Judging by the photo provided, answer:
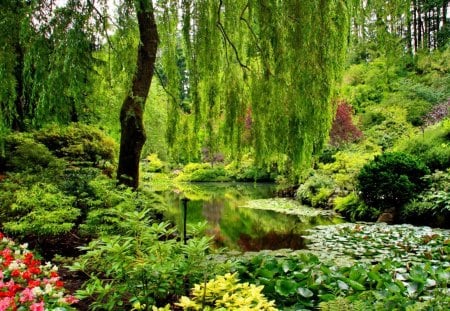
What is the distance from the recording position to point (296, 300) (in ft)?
7.70

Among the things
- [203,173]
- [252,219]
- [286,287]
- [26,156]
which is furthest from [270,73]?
[203,173]

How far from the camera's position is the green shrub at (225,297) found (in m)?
1.84

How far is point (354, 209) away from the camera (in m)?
8.77

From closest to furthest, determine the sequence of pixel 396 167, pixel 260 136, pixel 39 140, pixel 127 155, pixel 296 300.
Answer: pixel 296 300
pixel 260 136
pixel 127 155
pixel 39 140
pixel 396 167

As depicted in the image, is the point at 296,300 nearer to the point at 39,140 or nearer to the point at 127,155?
the point at 127,155

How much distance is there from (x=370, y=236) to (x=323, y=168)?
19.1 ft

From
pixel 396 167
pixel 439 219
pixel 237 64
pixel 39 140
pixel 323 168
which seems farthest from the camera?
pixel 323 168

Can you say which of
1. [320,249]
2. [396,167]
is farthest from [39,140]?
[396,167]

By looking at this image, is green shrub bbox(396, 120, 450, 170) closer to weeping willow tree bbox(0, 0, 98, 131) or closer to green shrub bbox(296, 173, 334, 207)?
green shrub bbox(296, 173, 334, 207)

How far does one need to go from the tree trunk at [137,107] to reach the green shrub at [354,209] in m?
5.10

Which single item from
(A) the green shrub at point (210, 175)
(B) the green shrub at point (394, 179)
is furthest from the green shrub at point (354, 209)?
(A) the green shrub at point (210, 175)

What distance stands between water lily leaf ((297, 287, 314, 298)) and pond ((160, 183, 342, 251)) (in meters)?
2.31

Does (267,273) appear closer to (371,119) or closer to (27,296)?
(27,296)

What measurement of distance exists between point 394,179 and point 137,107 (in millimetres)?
5208
